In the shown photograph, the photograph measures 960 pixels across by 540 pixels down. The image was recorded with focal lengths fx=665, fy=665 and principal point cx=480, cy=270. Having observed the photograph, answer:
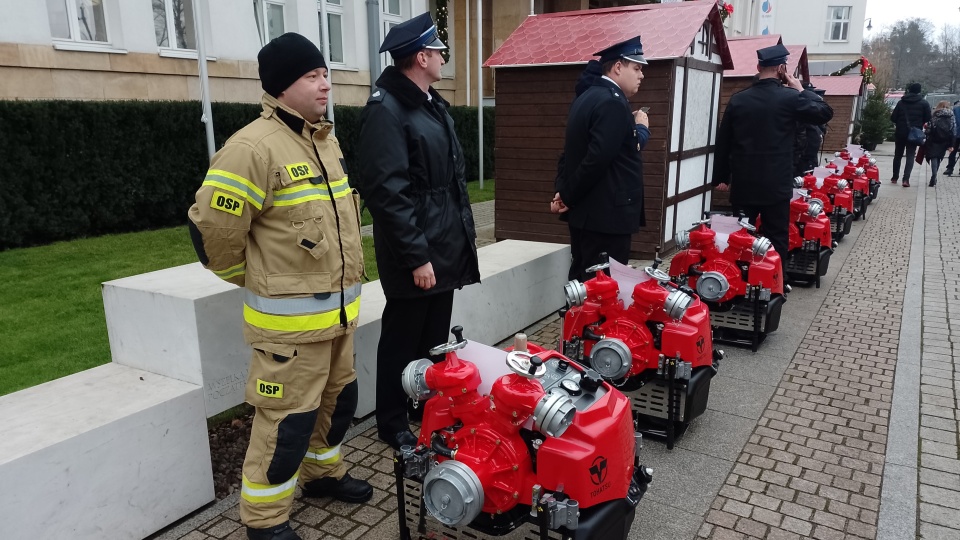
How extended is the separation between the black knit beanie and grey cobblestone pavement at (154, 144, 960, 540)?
1.98m

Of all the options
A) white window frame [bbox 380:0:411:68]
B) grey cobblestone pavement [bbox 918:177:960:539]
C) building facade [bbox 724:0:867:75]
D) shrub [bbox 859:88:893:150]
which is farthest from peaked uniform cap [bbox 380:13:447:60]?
building facade [bbox 724:0:867:75]

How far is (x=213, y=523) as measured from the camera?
3.09 m

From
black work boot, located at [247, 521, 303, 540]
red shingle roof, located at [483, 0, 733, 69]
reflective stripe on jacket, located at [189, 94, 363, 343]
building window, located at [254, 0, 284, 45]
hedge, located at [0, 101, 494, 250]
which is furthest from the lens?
building window, located at [254, 0, 284, 45]

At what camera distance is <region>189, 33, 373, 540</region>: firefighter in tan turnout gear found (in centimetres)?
255

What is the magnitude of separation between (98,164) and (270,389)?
7287 mm

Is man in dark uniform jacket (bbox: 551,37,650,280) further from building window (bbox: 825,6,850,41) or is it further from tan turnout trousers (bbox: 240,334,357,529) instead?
building window (bbox: 825,6,850,41)

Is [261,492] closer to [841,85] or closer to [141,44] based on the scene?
[141,44]

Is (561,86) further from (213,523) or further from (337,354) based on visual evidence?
(213,523)

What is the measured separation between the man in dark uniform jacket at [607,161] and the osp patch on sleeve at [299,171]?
2.26 meters

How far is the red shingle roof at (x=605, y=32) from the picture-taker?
7.79m

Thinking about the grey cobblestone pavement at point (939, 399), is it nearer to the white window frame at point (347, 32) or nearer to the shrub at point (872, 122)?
the white window frame at point (347, 32)

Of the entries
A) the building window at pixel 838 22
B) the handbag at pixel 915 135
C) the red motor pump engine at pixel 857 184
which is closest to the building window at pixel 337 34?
the red motor pump engine at pixel 857 184

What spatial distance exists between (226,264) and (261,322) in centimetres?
27

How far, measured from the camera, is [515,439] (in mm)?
2531
